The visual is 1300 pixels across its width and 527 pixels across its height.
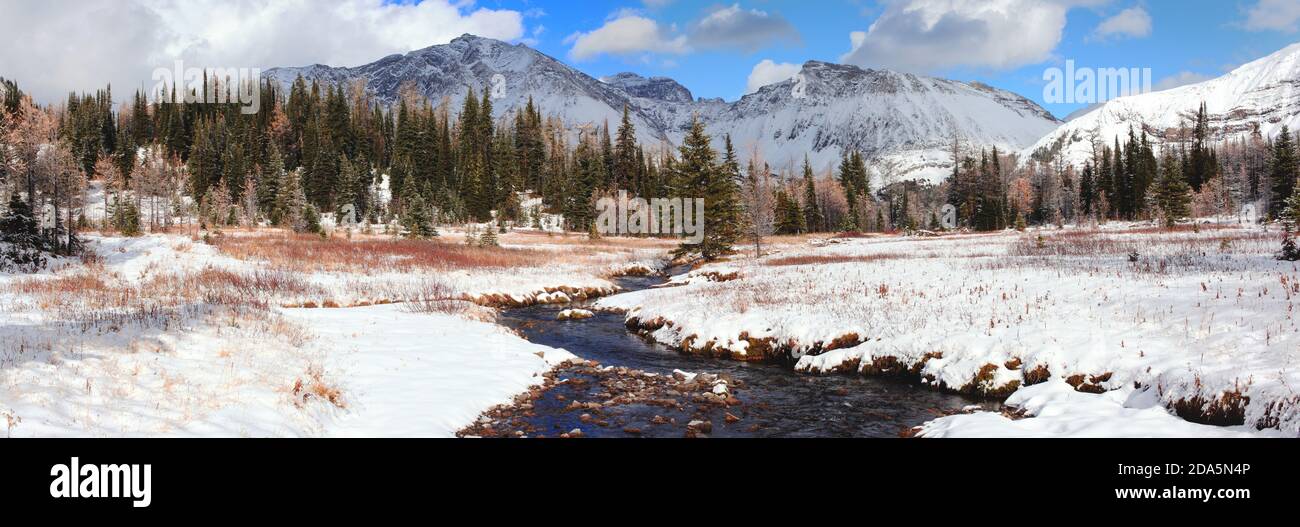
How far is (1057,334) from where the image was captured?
1188 cm

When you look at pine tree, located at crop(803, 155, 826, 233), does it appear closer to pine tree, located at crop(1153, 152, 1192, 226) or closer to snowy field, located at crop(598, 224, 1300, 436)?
pine tree, located at crop(1153, 152, 1192, 226)

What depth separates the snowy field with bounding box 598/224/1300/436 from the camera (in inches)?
316

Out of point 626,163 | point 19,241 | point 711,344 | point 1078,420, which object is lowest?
point 711,344

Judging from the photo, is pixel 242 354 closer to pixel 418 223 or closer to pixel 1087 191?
pixel 418 223

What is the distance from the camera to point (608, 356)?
16281mm

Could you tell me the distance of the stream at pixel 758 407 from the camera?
982cm

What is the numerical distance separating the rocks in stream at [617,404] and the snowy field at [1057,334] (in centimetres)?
325

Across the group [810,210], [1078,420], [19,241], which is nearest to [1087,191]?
[810,210]

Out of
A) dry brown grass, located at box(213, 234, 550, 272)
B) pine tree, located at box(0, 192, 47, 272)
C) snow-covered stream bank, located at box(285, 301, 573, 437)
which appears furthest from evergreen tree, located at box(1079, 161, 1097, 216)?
pine tree, located at box(0, 192, 47, 272)

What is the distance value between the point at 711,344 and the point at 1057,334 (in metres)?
8.08

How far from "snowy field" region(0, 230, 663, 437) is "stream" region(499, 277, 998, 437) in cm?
131
